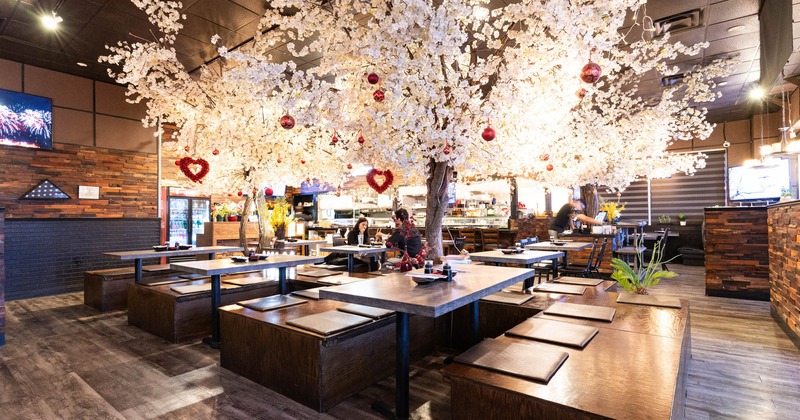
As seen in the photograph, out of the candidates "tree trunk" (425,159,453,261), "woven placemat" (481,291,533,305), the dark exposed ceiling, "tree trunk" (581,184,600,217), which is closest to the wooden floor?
"woven placemat" (481,291,533,305)

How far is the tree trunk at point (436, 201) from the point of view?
4074 mm

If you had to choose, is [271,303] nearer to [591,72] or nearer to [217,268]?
[217,268]

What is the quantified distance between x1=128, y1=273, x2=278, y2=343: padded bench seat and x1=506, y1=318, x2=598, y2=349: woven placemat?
133 inches

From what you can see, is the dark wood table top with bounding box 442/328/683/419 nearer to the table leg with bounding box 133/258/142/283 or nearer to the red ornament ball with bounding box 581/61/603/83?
the red ornament ball with bounding box 581/61/603/83

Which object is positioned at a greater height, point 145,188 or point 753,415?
point 145,188

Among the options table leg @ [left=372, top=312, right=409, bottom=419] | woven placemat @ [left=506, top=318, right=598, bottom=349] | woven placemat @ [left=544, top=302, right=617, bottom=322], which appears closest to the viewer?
woven placemat @ [left=506, top=318, right=598, bottom=349]

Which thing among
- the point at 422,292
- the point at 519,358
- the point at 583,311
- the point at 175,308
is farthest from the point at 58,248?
the point at 583,311

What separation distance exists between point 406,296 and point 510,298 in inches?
70.1

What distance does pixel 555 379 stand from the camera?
1818mm

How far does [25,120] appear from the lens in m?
7.00

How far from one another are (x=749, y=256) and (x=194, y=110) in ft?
29.2

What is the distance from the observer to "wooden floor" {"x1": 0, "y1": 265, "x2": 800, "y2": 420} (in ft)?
8.64

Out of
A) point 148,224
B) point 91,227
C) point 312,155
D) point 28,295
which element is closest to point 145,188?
point 148,224

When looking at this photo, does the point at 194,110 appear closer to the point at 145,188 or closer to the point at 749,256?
the point at 145,188
